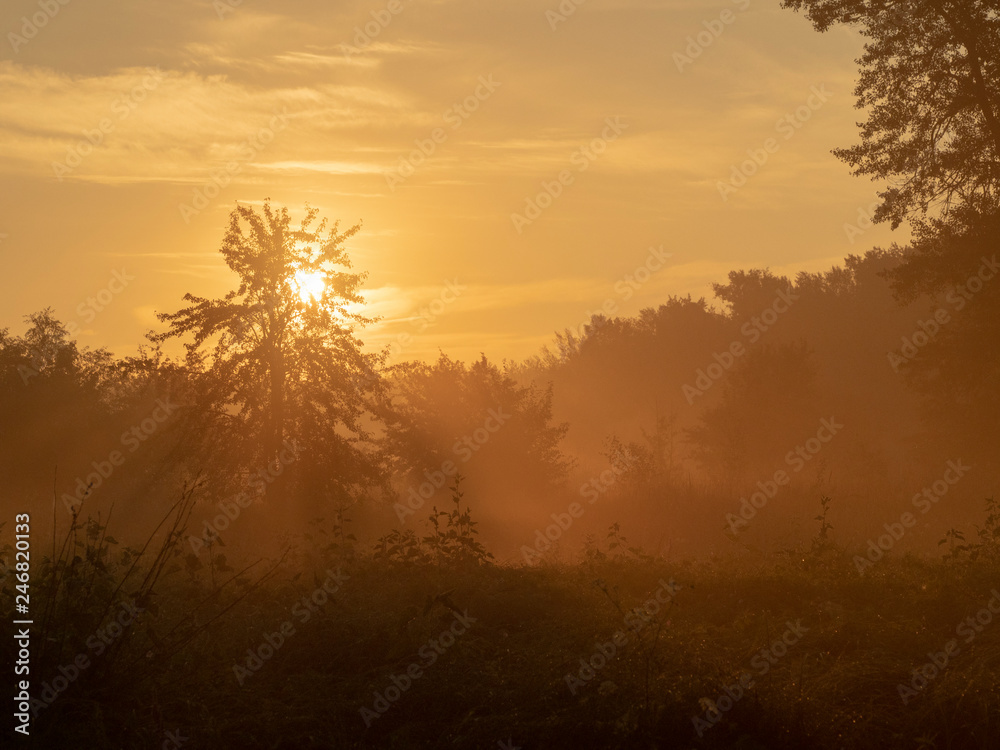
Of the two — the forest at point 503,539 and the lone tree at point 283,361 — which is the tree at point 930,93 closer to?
the forest at point 503,539

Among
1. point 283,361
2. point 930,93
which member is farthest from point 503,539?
point 930,93

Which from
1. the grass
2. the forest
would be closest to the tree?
the forest

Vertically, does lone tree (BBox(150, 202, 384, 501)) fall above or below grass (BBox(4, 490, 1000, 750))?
above

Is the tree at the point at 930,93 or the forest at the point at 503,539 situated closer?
the forest at the point at 503,539

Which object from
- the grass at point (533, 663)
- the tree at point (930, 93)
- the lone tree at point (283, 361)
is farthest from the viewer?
the lone tree at point (283, 361)

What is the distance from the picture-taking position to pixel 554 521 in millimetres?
38344

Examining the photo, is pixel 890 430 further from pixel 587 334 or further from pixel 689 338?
pixel 587 334

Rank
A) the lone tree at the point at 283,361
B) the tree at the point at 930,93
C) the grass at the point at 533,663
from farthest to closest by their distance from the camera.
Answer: the lone tree at the point at 283,361
the tree at the point at 930,93
the grass at the point at 533,663

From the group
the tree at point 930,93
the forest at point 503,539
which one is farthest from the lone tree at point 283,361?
the tree at point 930,93

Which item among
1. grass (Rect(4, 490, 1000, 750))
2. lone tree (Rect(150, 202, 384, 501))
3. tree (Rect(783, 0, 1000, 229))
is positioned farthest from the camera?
lone tree (Rect(150, 202, 384, 501))

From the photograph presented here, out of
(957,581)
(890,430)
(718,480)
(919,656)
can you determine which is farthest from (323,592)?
(890,430)

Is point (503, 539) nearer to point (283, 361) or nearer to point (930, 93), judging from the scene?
point (283, 361)

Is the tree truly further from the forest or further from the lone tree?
the lone tree

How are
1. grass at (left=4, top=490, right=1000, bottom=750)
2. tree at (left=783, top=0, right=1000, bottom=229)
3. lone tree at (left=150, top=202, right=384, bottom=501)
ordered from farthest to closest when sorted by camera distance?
lone tree at (left=150, top=202, right=384, bottom=501) → tree at (left=783, top=0, right=1000, bottom=229) → grass at (left=4, top=490, right=1000, bottom=750)
